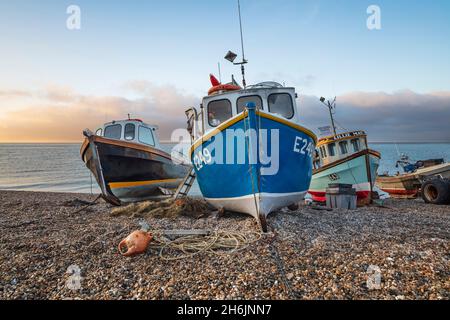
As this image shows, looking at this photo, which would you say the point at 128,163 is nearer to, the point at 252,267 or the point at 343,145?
the point at 252,267

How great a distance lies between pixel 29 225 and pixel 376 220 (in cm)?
984

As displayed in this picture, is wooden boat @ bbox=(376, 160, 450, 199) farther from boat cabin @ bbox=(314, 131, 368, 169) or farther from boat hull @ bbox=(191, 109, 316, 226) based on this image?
boat hull @ bbox=(191, 109, 316, 226)

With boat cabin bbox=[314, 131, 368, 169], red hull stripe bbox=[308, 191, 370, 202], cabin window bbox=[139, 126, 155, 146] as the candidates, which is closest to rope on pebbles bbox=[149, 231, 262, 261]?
cabin window bbox=[139, 126, 155, 146]

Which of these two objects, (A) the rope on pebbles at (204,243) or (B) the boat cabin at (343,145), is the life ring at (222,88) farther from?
(B) the boat cabin at (343,145)

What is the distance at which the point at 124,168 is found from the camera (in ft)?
36.9

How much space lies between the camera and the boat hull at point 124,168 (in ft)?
35.0

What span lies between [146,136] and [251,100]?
7.86m

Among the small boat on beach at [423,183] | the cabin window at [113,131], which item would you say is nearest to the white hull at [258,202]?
the cabin window at [113,131]

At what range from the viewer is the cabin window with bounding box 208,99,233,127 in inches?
319

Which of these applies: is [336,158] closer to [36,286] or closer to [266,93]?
[266,93]

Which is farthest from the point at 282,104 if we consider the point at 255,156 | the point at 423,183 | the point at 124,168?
the point at 423,183

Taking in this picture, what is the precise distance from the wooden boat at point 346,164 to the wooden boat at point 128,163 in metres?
8.57

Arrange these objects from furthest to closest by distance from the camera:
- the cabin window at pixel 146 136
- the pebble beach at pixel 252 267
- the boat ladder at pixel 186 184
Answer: the cabin window at pixel 146 136
the boat ladder at pixel 186 184
the pebble beach at pixel 252 267
